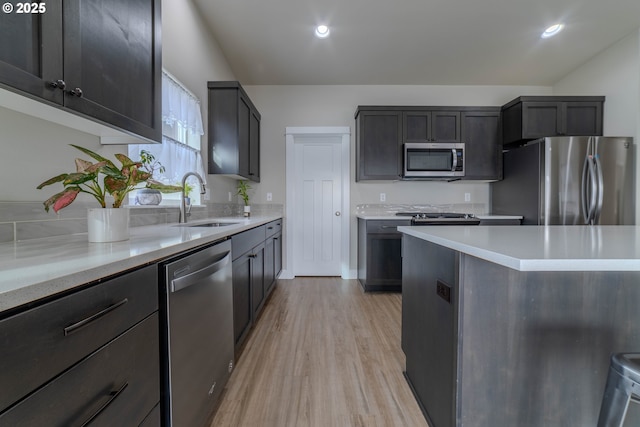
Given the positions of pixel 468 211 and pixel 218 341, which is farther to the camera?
pixel 468 211

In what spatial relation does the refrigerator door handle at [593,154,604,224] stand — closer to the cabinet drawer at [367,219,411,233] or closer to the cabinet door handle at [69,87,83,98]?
the cabinet drawer at [367,219,411,233]

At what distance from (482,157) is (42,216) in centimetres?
406

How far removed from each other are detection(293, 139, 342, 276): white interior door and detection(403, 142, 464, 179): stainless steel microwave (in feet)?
3.28

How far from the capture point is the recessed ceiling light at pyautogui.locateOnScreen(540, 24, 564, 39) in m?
2.58

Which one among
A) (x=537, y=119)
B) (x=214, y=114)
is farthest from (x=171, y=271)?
(x=537, y=119)

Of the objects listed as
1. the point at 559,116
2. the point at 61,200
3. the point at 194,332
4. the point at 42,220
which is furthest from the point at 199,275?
the point at 559,116

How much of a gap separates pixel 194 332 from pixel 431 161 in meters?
3.18

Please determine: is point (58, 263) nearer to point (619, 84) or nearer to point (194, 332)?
point (194, 332)

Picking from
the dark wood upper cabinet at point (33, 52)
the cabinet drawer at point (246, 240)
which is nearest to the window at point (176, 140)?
the cabinet drawer at point (246, 240)

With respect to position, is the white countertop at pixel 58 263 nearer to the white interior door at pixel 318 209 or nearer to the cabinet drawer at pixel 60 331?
the cabinet drawer at pixel 60 331

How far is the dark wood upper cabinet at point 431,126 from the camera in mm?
3334

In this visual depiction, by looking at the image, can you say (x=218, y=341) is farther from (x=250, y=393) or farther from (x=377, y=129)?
(x=377, y=129)

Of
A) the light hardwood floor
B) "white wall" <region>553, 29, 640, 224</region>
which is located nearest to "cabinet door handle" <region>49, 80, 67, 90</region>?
the light hardwood floor

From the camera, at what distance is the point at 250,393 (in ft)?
4.78
